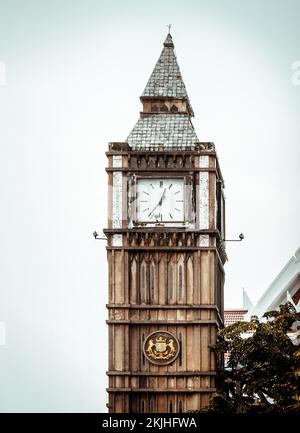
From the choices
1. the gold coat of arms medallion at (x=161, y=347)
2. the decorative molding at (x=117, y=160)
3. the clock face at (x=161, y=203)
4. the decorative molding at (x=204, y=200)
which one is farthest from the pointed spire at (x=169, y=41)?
the gold coat of arms medallion at (x=161, y=347)

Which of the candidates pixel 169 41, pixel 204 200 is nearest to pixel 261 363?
pixel 204 200

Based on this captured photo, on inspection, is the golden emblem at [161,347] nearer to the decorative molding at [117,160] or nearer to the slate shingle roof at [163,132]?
the decorative molding at [117,160]

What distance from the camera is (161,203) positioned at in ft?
223

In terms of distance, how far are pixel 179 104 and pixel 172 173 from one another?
3461mm

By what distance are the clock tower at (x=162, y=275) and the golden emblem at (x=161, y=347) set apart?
0.03 m

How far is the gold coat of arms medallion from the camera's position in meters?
67.4

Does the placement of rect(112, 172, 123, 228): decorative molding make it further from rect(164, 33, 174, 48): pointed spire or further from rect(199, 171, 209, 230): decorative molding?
rect(164, 33, 174, 48): pointed spire

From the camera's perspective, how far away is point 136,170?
68.2m

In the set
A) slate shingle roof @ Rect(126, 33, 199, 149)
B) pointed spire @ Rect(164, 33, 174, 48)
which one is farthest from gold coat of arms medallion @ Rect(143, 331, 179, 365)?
pointed spire @ Rect(164, 33, 174, 48)

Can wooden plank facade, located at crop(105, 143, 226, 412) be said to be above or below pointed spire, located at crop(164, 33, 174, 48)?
below

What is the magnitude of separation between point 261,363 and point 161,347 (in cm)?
485
